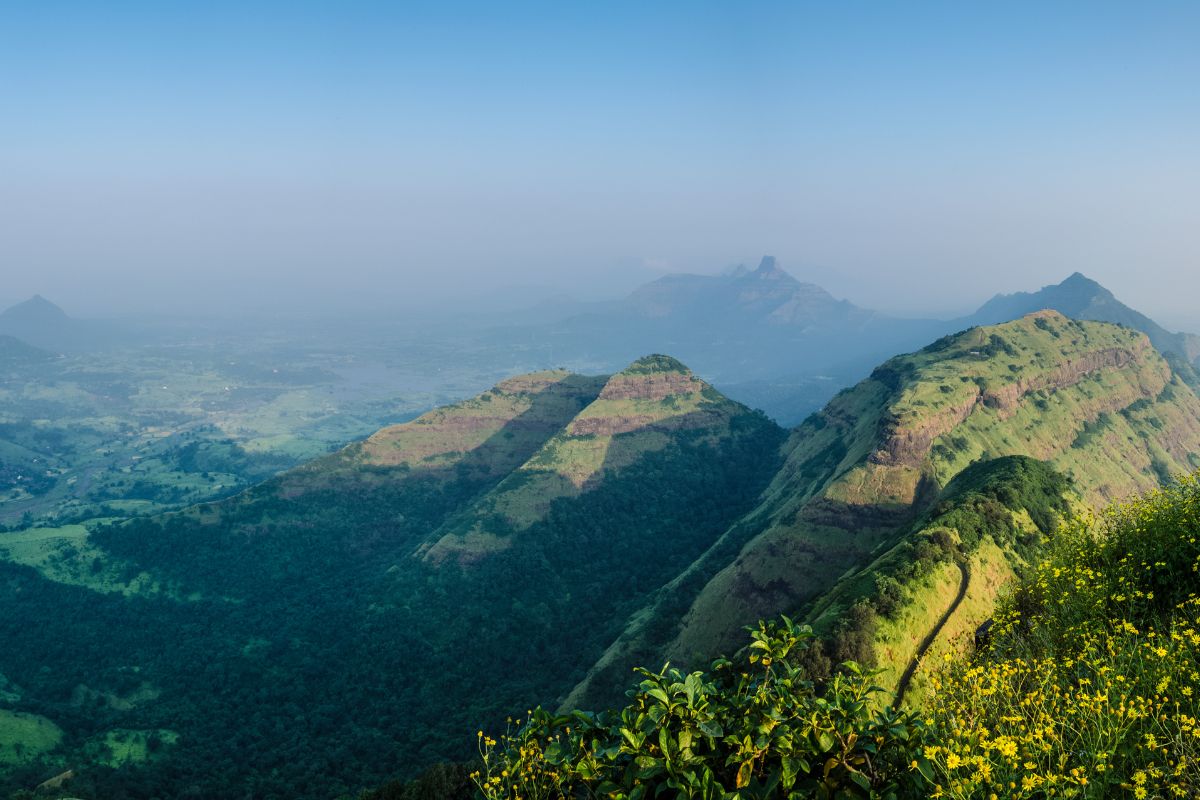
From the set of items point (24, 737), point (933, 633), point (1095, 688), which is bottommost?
point (24, 737)

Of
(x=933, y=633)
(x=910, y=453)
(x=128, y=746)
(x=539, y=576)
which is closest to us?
(x=933, y=633)

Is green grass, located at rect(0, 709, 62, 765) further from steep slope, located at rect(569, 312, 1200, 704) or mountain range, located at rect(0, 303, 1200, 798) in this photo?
steep slope, located at rect(569, 312, 1200, 704)

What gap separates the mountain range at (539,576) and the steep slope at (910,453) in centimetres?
72

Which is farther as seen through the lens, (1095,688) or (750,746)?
(1095,688)

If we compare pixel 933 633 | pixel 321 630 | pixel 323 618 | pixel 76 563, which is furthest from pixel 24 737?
pixel 933 633

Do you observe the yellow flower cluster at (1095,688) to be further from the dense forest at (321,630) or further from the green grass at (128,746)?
the green grass at (128,746)

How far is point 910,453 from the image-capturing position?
12862cm

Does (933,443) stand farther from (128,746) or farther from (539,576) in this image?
(128,746)

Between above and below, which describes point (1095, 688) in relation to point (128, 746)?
above

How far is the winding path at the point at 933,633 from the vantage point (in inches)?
2640

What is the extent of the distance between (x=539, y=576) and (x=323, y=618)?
54268 mm

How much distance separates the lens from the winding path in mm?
67062

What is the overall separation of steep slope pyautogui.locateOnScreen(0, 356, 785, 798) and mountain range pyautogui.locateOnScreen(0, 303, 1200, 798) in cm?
62

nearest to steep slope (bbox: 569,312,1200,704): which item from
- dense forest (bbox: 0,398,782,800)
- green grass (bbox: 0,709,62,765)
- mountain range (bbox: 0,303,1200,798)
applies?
mountain range (bbox: 0,303,1200,798)
